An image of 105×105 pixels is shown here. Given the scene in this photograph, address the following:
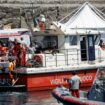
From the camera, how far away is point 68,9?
53875mm

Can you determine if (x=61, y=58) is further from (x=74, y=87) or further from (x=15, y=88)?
(x=74, y=87)

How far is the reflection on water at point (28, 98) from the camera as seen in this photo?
2692cm

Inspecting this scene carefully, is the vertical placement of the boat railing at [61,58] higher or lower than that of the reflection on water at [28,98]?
higher

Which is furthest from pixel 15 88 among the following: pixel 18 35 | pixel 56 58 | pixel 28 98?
pixel 18 35

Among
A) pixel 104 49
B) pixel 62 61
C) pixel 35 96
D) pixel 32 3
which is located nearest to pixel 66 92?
pixel 35 96

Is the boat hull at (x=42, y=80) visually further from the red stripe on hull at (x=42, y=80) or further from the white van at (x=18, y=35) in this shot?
the white van at (x=18, y=35)

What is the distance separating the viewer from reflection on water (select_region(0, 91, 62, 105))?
26922 millimetres

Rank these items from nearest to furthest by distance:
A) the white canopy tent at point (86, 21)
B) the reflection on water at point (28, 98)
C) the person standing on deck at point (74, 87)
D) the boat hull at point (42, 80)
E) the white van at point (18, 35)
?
the person standing on deck at point (74, 87) < the reflection on water at point (28, 98) < the boat hull at point (42, 80) < the white van at point (18, 35) < the white canopy tent at point (86, 21)

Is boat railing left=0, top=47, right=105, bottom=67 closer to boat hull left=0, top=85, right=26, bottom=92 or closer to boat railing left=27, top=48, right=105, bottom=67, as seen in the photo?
boat railing left=27, top=48, right=105, bottom=67

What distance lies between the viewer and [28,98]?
28.2 meters

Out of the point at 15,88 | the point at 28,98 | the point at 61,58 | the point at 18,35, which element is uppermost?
the point at 18,35

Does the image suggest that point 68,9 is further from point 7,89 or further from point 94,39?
point 7,89

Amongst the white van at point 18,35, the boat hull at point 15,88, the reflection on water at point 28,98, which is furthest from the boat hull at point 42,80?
the white van at point 18,35

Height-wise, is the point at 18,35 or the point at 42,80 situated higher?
the point at 18,35
